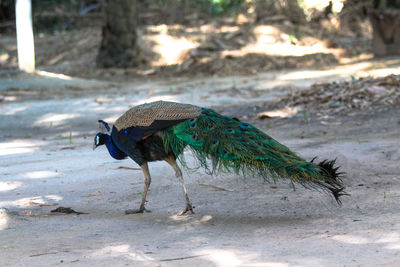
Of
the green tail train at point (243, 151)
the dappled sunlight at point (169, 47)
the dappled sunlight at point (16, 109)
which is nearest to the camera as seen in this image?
the green tail train at point (243, 151)

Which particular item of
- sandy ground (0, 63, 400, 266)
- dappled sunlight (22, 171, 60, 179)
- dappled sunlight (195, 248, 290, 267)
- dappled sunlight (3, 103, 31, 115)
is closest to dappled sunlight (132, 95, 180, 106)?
dappled sunlight (3, 103, 31, 115)

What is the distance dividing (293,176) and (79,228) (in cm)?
175

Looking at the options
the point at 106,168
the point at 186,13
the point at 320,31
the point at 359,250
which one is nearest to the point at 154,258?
the point at 359,250

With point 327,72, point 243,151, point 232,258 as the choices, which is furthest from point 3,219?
point 327,72

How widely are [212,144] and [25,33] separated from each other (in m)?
11.8

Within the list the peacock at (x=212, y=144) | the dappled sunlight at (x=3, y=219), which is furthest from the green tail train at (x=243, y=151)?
the dappled sunlight at (x=3, y=219)

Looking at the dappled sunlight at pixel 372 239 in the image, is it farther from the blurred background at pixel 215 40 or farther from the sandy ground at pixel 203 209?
the blurred background at pixel 215 40

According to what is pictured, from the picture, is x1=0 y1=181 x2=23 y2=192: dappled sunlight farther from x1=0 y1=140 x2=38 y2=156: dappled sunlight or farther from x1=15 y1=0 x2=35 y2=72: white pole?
x1=15 y1=0 x2=35 y2=72: white pole

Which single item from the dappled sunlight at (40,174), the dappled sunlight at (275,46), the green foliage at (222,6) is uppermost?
the green foliage at (222,6)

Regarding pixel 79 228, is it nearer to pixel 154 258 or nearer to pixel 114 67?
pixel 154 258

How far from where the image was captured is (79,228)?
4.57 meters

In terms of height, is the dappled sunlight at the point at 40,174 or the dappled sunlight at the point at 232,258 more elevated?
the dappled sunlight at the point at 232,258

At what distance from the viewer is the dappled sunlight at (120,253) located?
12.1 feet

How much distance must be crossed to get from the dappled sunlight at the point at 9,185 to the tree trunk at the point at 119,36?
40.2 feet
